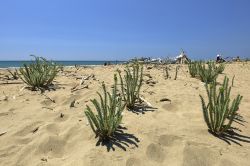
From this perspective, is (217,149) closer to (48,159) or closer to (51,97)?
(48,159)

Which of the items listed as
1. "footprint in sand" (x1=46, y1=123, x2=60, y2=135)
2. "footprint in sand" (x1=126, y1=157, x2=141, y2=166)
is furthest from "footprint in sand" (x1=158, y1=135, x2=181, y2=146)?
"footprint in sand" (x1=46, y1=123, x2=60, y2=135)

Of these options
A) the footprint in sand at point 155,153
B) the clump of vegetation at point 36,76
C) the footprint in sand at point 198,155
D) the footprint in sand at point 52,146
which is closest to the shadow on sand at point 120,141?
the footprint in sand at point 155,153

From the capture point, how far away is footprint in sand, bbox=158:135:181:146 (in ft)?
9.89

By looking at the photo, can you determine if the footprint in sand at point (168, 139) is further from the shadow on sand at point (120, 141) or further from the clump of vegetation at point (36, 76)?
the clump of vegetation at point (36, 76)

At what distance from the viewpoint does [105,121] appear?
3.02 metres

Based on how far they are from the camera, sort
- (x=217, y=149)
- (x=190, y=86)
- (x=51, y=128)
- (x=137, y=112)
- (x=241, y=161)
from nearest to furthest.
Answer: (x=241, y=161) → (x=217, y=149) → (x=51, y=128) → (x=137, y=112) → (x=190, y=86)

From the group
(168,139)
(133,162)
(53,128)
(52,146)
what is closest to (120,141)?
(133,162)

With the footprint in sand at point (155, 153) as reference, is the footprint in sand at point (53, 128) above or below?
above

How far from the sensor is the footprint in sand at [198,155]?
8.86 feet

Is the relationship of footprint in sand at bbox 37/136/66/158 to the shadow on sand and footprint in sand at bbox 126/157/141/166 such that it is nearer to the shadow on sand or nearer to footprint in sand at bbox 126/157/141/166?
the shadow on sand

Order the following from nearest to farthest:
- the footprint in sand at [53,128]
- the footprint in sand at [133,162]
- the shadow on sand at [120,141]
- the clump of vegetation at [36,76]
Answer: the footprint in sand at [133,162] → the shadow on sand at [120,141] → the footprint in sand at [53,128] → the clump of vegetation at [36,76]

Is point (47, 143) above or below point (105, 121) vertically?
below

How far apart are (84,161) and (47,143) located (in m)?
0.60

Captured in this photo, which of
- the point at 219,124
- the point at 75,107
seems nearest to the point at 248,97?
the point at 219,124
